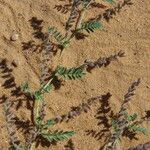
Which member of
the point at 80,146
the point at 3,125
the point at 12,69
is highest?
the point at 12,69

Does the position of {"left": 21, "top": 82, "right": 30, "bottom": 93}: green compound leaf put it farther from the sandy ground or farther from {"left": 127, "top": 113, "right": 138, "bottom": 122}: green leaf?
{"left": 127, "top": 113, "right": 138, "bottom": 122}: green leaf

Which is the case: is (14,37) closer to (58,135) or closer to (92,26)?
(92,26)

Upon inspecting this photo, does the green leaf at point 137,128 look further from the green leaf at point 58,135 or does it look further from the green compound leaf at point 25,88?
the green compound leaf at point 25,88

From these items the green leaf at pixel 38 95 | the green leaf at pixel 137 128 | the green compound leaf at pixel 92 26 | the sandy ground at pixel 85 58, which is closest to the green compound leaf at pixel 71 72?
the sandy ground at pixel 85 58

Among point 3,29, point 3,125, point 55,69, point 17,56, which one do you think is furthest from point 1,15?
point 3,125

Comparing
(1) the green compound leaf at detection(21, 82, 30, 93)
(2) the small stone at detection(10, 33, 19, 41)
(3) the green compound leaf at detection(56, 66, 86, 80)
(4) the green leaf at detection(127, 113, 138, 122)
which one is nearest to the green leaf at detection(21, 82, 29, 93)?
(1) the green compound leaf at detection(21, 82, 30, 93)

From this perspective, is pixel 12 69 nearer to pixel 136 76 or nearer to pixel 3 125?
pixel 3 125

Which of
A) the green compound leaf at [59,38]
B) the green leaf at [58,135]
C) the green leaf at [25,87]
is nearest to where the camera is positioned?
the green leaf at [58,135]

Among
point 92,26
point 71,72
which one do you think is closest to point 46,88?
point 71,72
